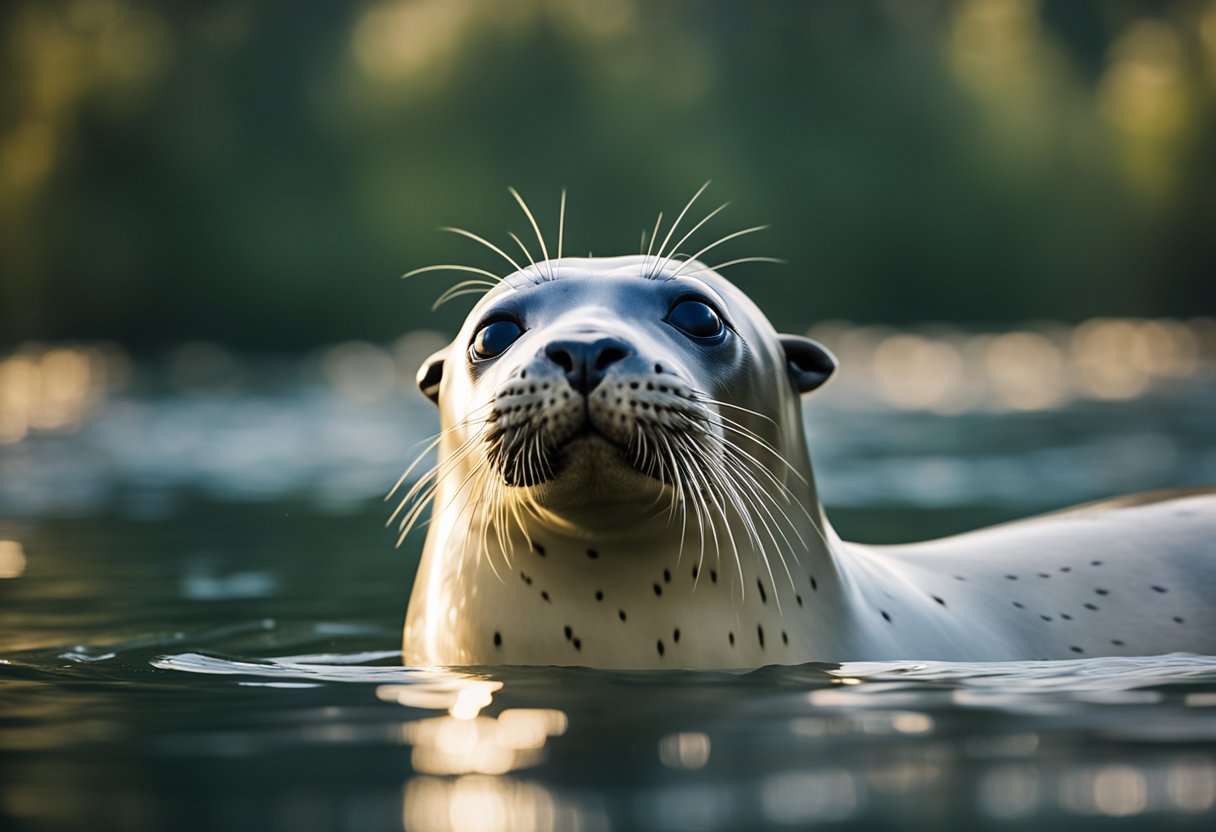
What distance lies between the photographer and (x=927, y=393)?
1015 inches

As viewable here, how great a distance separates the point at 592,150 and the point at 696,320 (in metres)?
49.7

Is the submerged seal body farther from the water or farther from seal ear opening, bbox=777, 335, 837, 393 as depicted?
the water

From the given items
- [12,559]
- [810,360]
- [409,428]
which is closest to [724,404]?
[810,360]

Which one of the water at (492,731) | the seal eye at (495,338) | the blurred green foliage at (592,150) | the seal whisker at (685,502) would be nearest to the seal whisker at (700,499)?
the seal whisker at (685,502)

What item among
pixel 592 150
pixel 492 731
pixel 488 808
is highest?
pixel 592 150

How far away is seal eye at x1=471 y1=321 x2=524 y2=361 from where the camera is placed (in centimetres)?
454

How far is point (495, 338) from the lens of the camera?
4547 mm

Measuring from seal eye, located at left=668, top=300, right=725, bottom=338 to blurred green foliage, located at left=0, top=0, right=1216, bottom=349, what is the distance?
42.7 metres

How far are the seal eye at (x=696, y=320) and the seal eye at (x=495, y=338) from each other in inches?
14.9

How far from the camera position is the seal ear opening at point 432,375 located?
502 cm

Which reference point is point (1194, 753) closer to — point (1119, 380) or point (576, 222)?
point (1119, 380)

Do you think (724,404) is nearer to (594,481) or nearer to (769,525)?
(594,481)

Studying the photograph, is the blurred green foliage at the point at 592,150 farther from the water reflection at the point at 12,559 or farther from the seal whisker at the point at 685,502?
the seal whisker at the point at 685,502

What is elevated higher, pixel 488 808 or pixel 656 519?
pixel 656 519
